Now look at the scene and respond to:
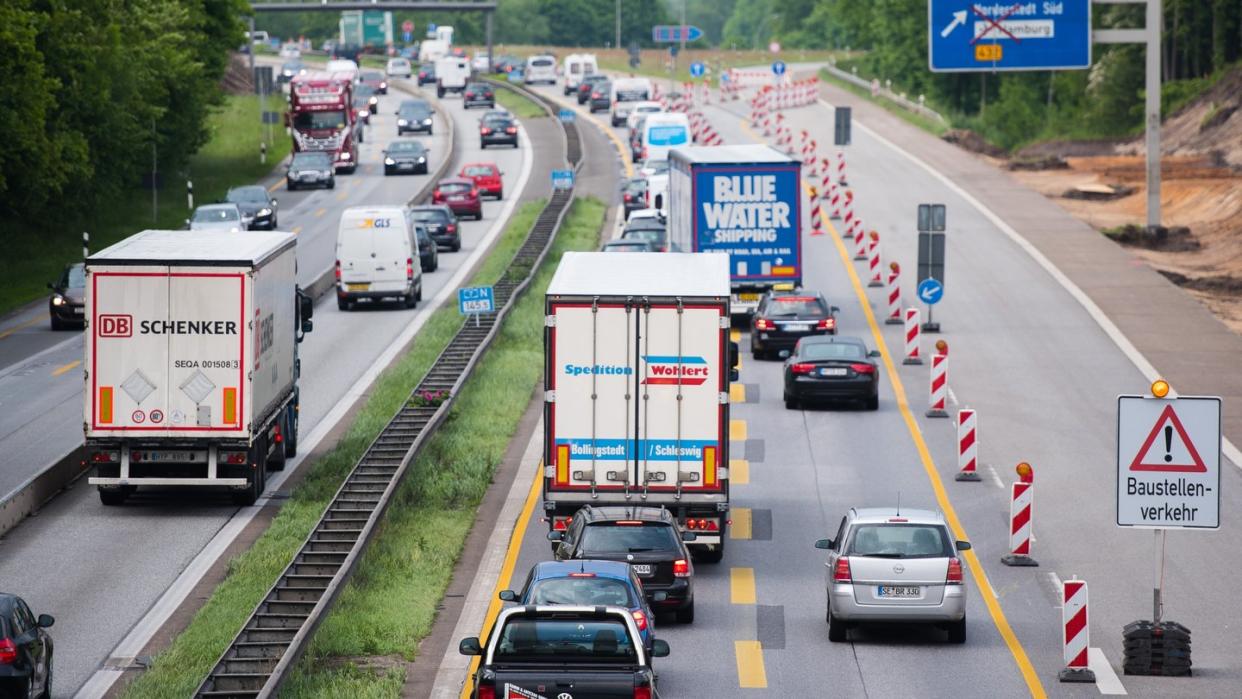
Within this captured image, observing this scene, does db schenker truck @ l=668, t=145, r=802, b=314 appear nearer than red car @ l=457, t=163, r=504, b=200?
Yes

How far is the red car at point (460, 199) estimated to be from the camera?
7069cm

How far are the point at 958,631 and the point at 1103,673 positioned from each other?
69.5 inches

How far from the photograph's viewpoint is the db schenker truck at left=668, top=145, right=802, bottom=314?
4559 centimetres

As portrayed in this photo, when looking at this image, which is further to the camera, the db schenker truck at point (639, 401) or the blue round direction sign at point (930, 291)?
the blue round direction sign at point (930, 291)

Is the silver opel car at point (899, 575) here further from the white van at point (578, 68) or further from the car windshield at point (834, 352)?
the white van at point (578, 68)

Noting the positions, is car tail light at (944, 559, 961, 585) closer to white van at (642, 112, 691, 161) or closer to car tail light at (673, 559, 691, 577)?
car tail light at (673, 559, 691, 577)

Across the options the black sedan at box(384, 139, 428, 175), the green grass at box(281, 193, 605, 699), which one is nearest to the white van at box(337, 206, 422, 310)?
the green grass at box(281, 193, 605, 699)

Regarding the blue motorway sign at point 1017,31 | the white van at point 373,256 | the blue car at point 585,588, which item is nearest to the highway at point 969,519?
the blue car at point 585,588

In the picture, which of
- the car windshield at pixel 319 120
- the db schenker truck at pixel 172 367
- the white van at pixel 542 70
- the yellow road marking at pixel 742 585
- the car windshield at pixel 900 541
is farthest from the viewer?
the white van at pixel 542 70

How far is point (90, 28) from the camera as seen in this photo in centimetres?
6247

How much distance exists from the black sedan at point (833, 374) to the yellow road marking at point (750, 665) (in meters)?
15.2

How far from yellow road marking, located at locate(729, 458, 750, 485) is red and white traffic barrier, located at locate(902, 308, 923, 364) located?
993 cm

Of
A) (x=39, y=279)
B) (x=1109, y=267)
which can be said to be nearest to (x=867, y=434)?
(x=1109, y=267)

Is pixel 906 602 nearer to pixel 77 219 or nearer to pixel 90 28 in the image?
pixel 90 28
